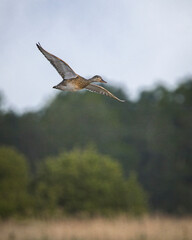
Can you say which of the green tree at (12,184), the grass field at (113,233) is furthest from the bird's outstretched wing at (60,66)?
the green tree at (12,184)

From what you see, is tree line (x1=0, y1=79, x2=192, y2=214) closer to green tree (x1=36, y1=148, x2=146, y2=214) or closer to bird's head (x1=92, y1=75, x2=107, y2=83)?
green tree (x1=36, y1=148, x2=146, y2=214)

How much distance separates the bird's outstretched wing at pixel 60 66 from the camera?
6.12 meters

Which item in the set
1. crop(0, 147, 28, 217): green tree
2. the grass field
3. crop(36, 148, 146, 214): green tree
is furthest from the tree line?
the grass field

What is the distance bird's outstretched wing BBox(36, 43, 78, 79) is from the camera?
6.12 metres

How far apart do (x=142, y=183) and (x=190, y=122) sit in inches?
241

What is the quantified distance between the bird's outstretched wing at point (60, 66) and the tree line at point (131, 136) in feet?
123

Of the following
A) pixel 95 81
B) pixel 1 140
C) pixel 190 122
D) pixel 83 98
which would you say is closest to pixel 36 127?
pixel 1 140

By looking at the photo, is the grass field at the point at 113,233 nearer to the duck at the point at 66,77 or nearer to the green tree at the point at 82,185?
the duck at the point at 66,77

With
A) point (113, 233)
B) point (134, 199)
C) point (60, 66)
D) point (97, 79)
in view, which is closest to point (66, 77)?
point (60, 66)

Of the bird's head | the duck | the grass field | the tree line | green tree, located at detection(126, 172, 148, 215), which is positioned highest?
the tree line

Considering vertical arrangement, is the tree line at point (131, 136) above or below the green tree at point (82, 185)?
above

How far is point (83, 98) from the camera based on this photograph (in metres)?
58.4

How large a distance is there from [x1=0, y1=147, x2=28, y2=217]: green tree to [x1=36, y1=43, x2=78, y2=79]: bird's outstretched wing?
96.7ft

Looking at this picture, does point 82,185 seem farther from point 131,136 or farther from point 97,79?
point 97,79
